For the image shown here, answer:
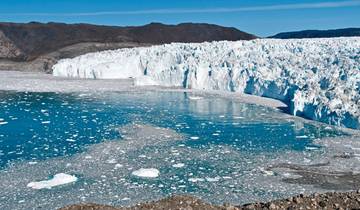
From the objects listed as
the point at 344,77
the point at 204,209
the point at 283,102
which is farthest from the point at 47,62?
the point at 204,209

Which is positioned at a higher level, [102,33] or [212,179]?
[102,33]

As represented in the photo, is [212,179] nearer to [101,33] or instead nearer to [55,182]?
[55,182]

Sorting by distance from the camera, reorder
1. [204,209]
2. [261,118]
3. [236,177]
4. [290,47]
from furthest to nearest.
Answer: [290,47] → [261,118] → [236,177] → [204,209]

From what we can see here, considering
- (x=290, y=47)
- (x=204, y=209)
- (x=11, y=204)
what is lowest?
(x=11, y=204)

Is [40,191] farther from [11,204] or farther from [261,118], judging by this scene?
[261,118]

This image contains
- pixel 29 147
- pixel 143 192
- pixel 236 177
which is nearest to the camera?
pixel 143 192

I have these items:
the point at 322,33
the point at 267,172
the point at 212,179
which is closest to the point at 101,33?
the point at 322,33
